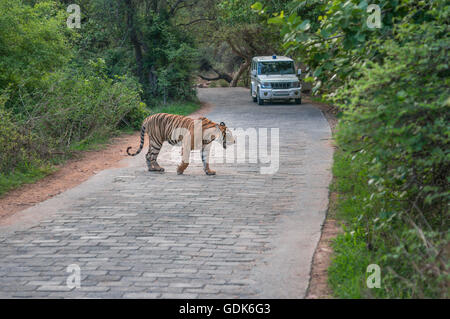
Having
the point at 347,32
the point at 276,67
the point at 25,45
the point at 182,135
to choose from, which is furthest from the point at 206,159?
the point at 276,67

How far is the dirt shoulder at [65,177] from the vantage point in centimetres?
992

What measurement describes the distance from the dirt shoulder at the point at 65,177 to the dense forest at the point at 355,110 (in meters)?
0.35

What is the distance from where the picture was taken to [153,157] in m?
12.1

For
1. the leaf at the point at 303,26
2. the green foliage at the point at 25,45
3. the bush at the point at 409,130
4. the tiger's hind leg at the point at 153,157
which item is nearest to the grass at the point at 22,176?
the tiger's hind leg at the point at 153,157

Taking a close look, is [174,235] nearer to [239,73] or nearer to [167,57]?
[167,57]

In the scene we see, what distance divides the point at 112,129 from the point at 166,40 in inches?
454

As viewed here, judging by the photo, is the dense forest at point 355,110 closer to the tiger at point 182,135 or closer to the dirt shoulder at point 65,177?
the dirt shoulder at point 65,177

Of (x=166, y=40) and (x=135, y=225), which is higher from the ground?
(x=166, y=40)

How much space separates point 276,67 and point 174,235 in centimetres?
2186

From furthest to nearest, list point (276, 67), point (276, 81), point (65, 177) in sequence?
point (276, 67) < point (276, 81) < point (65, 177)

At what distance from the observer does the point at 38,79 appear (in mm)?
15242

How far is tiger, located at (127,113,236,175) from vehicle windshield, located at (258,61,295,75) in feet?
55.6

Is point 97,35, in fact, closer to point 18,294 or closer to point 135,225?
point 135,225

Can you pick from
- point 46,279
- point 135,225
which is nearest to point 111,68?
point 135,225
